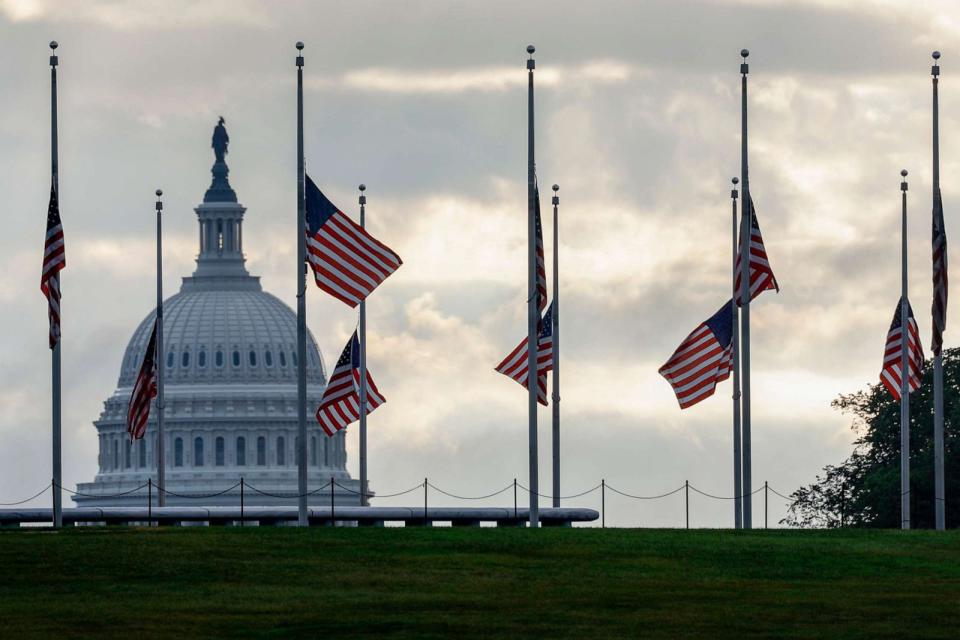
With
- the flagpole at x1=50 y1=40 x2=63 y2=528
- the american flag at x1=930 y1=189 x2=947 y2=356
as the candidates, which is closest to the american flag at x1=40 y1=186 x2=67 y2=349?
the flagpole at x1=50 y1=40 x2=63 y2=528

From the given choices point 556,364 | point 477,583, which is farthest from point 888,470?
point 477,583

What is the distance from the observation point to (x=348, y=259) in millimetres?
67625

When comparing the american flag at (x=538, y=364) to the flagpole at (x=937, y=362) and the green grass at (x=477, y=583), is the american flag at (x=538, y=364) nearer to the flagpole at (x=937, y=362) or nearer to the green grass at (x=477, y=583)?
the flagpole at (x=937, y=362)

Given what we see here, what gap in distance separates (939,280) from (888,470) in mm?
32547

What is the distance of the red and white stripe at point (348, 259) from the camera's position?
6744cm

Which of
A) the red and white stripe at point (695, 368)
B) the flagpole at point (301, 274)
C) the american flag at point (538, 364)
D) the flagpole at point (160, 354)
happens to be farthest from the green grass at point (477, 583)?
the flagpole at point (160, 354)

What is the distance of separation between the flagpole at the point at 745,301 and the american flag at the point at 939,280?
4249 millimetres

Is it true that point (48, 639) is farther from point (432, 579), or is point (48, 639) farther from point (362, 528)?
point (362, 528)

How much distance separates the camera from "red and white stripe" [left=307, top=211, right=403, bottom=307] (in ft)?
221

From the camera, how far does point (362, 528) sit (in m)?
61.4

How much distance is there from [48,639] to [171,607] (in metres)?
4.23

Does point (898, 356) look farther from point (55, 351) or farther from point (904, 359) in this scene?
point (55, 351)

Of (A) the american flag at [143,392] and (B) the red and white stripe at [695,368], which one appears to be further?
(A) the american flag at [143,392]

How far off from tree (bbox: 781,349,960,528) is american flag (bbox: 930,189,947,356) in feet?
83.8
